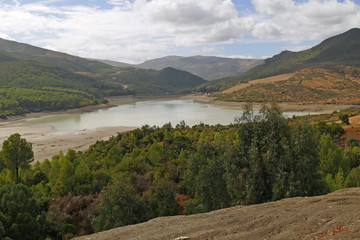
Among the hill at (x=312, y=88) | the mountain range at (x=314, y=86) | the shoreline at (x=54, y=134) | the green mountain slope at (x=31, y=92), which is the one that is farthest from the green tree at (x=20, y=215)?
the mountain range at (x=314, y=86)

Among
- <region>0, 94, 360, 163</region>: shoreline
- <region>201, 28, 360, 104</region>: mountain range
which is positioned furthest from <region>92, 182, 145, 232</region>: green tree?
<region>201, 28, 360, 104</region>: mountain range

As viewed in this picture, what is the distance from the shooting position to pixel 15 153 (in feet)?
98.5

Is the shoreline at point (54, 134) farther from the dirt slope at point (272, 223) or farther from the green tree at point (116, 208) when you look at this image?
the dirt slope at point (272, 223)

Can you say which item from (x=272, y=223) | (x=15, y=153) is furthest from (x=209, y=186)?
(x=15, y=153)

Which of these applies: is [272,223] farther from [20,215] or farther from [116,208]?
[20,215]

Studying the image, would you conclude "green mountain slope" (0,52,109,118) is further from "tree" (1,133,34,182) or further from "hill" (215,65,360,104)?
"tree" (1,133,34,182)

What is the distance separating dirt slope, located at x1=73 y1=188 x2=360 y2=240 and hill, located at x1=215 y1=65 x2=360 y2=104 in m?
113

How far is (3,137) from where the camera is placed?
232 feet

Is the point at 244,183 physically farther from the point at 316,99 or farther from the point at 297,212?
the point at 316,99

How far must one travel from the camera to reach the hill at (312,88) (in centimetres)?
12823

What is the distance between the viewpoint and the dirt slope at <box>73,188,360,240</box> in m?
11.0

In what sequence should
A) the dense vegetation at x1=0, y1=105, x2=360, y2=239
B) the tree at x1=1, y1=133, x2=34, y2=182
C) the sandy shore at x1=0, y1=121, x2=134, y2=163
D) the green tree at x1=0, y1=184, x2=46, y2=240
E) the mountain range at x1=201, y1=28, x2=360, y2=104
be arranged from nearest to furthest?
1. the dense vegetation at x1=0, y1=105, x2=360, y2=239
2. the green tree at x1=0, y1=184, x2=46, y2=240
3. the tree at x1=1, y1=133, x2=34, y2=182
4. the sandy shore at x1=0, y1=121, x2=134, y2=163
5. the mountain range at x1=201, y1=28, x2=360, y2=104

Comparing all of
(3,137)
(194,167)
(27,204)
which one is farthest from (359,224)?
(3,137)

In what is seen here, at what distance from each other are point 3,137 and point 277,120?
7353 centimetres
